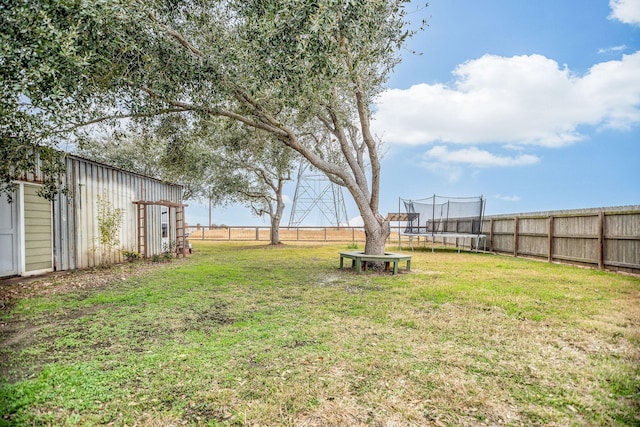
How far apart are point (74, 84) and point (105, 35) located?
0.83m

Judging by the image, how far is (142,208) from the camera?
34.7 ft

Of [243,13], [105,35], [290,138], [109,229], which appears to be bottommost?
[109,229]

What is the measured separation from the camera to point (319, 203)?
23031 millimetres

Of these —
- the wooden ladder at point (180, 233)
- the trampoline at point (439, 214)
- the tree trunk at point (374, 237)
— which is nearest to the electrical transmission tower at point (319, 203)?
the trampoline at point (439, 214)

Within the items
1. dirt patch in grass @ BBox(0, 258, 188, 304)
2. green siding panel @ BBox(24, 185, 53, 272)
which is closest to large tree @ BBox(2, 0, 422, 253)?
green siding panel @ BBox(24, 185, 53, 272)

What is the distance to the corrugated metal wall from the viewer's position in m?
7.52

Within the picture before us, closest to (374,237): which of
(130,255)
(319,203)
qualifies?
(130,255)

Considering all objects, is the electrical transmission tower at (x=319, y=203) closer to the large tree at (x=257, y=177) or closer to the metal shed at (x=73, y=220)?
the large tree at (x=257, y=177)

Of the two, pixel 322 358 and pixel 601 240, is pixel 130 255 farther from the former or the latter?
pixel 601 240

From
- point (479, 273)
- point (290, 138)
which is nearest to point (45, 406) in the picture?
point (290, 138)

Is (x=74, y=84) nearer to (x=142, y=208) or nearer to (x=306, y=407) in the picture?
(x=306, y=407)

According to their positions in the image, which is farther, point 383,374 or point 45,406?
point 383,374

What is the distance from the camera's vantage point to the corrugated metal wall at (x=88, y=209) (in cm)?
752

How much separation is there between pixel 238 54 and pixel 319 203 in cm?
1810
